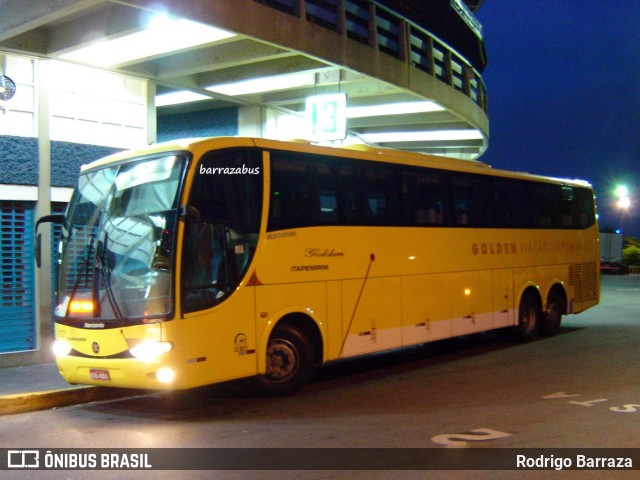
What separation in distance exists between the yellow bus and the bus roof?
3 cm

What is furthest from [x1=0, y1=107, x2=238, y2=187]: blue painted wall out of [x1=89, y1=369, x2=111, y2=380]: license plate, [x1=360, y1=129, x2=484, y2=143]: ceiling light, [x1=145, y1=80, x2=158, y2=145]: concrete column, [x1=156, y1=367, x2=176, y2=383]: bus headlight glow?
[x1=360, y1=129, x2=484, y2=143]: ceiling light

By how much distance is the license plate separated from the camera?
8.73 m

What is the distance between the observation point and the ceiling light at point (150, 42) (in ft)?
38.7

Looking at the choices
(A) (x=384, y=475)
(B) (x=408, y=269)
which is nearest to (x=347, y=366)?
(B) (x=408, y=269)

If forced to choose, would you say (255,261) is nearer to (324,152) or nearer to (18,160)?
(324,152)

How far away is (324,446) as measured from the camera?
709 centimetres

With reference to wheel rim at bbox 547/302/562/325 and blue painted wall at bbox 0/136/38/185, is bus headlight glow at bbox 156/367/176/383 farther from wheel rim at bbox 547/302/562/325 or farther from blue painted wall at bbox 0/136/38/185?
wheel rim at bbox 547/302/562/325

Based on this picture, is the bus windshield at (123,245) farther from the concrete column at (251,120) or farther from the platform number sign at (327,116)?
the concrete column at (251,120)

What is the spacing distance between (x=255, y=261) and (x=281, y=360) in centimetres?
147

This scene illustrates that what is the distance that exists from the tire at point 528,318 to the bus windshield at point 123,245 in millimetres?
8757

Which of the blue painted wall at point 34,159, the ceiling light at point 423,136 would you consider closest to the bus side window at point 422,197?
the blue painted wall at point 34,159

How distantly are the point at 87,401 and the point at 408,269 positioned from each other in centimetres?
523

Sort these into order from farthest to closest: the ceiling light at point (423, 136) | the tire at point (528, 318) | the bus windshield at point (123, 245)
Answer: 1. the ceiling light at point (423, 136)
2. the tire at point (528, 318)
3. the bus windshield at point (123, 245)

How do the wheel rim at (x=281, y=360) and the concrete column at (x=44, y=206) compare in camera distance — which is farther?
the concrete column at (x=44, y=206)
